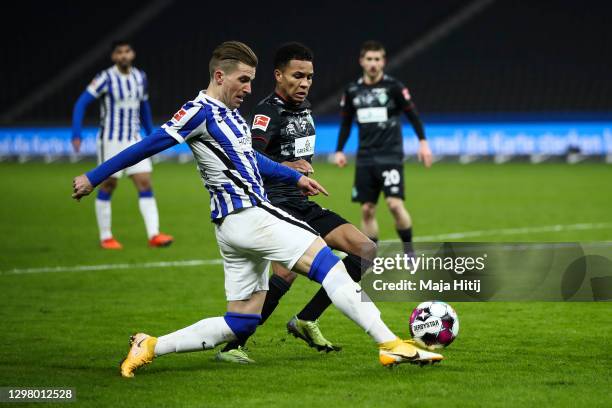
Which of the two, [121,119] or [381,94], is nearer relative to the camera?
[381,94]

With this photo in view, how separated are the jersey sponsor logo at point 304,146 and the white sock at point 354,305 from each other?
1.40 meters

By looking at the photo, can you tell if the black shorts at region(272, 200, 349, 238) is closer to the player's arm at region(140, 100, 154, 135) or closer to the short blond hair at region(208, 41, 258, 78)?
the short blond hair at region(208, 41, 258, 78)

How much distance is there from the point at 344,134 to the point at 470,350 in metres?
5.16

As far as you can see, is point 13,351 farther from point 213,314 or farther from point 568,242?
point 568,242

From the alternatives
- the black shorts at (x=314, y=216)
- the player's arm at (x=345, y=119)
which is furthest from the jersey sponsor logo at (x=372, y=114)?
the black shorts at (x=314, y=216)

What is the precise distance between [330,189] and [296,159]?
43.1ft

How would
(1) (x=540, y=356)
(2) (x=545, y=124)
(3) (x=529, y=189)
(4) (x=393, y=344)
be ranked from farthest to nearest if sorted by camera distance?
1. (2) (x=545, y=124)
2. (3) (x=529, y=189)
3. (1) (x=540, y=356)
4. (4) (x=393, y=344)

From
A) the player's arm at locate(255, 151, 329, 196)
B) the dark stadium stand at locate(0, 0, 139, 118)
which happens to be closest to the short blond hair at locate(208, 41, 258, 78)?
the player's arm at locate(255, 151, 329, 196)

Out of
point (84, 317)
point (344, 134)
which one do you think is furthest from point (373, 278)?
point (344, 134)

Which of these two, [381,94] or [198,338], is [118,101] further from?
[198,338]

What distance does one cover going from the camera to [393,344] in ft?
19.0

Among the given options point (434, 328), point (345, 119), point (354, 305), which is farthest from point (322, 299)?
point (345, 119)

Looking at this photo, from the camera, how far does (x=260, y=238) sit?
19.1 ft

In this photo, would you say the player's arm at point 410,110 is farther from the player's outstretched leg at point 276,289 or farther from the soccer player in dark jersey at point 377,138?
the player's outstretched leg at point 276,289
